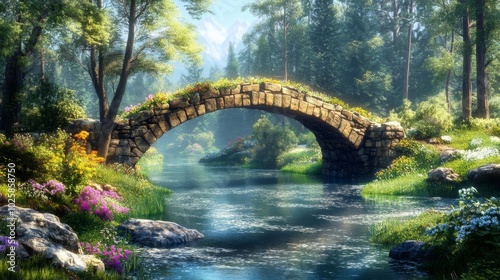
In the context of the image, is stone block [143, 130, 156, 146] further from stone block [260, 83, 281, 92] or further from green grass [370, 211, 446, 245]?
green grass [370, 211, 446, 245]

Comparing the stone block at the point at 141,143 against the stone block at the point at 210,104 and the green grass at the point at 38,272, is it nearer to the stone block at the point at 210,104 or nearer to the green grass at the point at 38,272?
the stone block at the point at 210,104

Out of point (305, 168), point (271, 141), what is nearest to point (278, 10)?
point (271, 141)

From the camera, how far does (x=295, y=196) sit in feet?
73.5

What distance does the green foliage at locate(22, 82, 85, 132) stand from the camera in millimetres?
21953

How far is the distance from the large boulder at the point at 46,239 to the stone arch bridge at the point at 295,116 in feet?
44.5

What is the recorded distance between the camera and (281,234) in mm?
14000

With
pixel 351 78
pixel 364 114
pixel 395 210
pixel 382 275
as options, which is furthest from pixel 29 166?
pixel 351 78

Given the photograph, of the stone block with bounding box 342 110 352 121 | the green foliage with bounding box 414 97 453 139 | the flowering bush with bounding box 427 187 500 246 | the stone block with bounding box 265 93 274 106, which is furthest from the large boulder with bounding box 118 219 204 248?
the green foliage with bounding box 414 97 453 139

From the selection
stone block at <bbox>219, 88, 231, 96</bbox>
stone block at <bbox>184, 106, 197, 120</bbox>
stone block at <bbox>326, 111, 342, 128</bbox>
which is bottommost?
stone block at <bbox>184, 106, 197, 120</bbox>

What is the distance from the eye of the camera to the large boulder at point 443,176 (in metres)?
20.8

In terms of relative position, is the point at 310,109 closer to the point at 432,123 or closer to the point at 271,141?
the point at 432,123

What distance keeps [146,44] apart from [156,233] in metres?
12.6

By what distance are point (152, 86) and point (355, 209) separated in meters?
99.4

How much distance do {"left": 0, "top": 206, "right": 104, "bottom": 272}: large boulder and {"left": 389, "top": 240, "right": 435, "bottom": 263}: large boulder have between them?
20.3 feet
